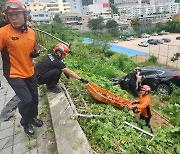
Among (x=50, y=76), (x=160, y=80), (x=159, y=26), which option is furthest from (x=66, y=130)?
(x=159, y=26)

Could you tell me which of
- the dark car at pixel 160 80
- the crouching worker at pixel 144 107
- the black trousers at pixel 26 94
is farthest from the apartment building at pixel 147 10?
the black trousers at pixel 26 94

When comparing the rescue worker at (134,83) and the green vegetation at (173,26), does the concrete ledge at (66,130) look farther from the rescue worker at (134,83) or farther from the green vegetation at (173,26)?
the green vegetation at (173,26)

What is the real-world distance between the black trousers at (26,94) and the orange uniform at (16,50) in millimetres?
80

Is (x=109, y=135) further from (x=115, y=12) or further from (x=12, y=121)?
(x=115, y=12)

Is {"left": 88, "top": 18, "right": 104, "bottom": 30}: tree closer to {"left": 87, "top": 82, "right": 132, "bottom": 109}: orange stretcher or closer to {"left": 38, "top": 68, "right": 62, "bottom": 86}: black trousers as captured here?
{"left": 87, "top": 82, "right": 132, "bottom": 109}: orange stretcher

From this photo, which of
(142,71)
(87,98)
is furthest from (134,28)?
(87,98)

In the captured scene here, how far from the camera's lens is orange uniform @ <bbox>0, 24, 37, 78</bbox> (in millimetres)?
2668

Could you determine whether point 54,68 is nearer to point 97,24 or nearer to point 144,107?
point 144,107

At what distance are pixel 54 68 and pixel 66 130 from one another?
1.52 m

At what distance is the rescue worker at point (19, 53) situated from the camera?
8.65ft

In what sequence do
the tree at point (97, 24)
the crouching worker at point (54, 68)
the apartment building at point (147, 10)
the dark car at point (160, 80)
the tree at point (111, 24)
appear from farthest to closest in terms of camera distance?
the apartment building at point (147, 10)
the tree at point (97, 24)
the tree at point (111, 24)
the dark car at point (160, 80)
the crouching worker at point (54, 68)

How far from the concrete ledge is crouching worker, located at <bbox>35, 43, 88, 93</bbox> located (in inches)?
16.5

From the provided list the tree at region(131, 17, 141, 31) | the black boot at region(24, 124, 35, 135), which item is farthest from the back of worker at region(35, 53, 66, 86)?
the tree at region(131, 17, 141, 31)

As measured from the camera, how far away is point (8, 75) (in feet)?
9.37
